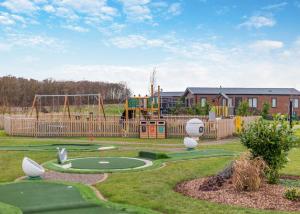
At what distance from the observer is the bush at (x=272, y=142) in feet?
32.0

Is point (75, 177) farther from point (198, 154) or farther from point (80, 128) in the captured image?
point (80, 128)

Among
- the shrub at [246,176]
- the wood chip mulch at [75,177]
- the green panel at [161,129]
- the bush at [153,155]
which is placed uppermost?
the green panel at [161,129]

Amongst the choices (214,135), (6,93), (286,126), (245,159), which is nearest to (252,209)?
(245,159)

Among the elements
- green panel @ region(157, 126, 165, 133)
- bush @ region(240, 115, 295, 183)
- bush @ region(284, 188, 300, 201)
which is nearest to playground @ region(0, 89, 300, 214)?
bush @ region(240, 115, 295, 183)

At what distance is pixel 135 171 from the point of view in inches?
493

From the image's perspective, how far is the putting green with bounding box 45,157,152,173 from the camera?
12989 mm

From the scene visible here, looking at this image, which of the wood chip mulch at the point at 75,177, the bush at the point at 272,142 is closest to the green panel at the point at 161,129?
the wood chip mulch at the point at 75,177

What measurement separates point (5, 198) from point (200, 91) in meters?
47.9

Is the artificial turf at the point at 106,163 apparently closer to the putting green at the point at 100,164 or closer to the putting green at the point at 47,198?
the putting green at the point at 100,164

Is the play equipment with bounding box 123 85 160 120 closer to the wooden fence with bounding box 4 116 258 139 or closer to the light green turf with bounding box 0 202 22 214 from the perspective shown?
the wooden fence with bounding box 4 116 258 139

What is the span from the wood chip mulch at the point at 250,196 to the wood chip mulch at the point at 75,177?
8.06ft

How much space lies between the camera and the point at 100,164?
1409 centimetres

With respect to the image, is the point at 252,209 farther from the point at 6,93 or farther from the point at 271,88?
the point at 271,88

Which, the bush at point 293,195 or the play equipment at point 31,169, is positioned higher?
the play equipment at point 31,169
